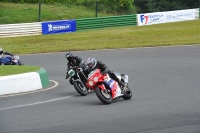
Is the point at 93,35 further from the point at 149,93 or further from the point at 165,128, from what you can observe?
the point at 165,128

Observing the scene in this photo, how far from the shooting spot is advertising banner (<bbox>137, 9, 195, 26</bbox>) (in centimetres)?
4150

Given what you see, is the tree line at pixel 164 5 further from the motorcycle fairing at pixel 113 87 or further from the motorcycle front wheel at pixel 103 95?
the motorcycle front wheel at pixel 103 95

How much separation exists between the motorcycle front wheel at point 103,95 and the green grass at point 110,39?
54.7 ft

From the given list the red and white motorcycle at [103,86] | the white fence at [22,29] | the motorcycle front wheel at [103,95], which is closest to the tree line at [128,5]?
the white fence at [22,29]

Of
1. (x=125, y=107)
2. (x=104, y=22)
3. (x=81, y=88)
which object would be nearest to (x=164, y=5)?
(x=104, y=22)

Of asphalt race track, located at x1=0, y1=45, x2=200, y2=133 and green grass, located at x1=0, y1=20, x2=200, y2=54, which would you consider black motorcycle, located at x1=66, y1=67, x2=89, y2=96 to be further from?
green grass, located at x1=0, y1=20, x2=200, y2=54

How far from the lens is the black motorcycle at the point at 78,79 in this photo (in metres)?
14.1

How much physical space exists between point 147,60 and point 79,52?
20.4ft

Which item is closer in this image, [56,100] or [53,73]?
[56,100]

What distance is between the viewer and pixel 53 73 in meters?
19.9

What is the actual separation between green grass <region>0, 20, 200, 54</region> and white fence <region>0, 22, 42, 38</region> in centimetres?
70

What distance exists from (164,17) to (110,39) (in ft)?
32.3

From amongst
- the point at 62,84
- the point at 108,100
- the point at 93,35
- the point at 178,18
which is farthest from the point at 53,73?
the point at 178,18

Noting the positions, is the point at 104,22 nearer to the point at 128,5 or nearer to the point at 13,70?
the point at 128,5
